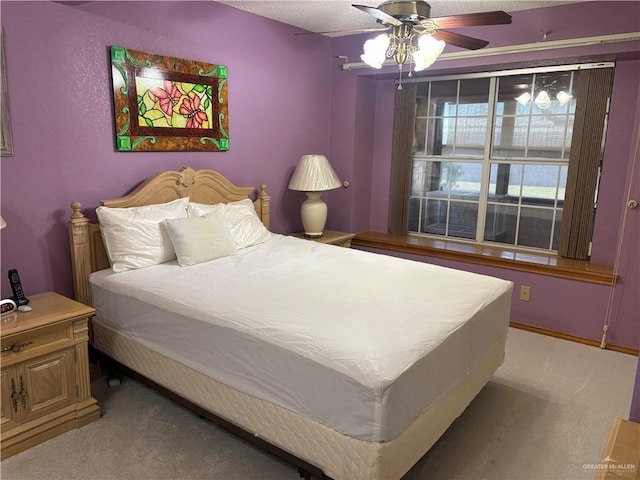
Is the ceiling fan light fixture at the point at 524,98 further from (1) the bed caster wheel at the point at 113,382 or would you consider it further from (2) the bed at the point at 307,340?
(1) the bed caster wheel at the point at 113,382

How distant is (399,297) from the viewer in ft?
7.91

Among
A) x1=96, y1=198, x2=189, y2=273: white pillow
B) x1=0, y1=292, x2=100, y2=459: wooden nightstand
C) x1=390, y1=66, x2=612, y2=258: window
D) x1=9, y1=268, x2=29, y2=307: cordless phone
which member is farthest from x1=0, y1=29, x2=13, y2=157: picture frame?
x1=390, y1=66, x2=612, y2=258: window

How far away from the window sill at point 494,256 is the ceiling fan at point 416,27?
6.29 ft

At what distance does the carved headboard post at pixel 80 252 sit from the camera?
109 inches

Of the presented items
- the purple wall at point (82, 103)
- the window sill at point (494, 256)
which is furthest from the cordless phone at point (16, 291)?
the window sill at point (494, 256)

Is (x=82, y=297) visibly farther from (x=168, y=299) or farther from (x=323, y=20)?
(x=323, y=20)

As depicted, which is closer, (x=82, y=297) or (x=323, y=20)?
(x=82, y=297)

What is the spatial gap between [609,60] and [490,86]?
0.94 m

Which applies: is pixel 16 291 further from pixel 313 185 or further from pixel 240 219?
pixel 313 185

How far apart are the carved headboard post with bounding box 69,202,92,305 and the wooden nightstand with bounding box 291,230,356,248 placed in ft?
6.28

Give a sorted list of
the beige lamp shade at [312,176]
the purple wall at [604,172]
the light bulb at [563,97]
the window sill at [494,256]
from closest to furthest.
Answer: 1. the purple wall at [604,172]
2. the window sill at [494,256]
3. the light bulb at [563,97]
4. the beige lamp shade at [312,176]

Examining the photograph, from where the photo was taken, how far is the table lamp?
13.5 ft

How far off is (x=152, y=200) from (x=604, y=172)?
134 inches

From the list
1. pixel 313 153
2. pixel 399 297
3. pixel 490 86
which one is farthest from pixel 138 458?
pixel 490 86
